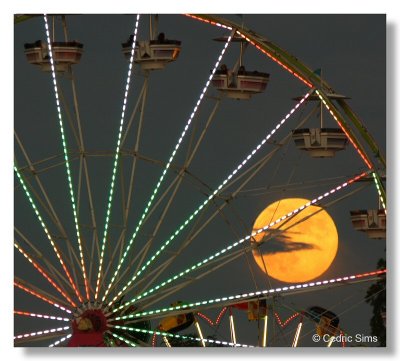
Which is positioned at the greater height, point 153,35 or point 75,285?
point 153,35

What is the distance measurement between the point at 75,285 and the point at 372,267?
3158mm

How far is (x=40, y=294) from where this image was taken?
3272 cm

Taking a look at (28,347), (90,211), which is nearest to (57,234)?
(90,211)

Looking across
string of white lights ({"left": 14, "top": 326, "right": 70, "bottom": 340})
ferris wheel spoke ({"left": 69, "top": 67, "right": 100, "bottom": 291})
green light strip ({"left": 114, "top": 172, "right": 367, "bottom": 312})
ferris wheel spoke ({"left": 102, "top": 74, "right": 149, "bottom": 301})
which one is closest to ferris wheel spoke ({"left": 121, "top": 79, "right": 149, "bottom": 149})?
ferris wheel spoke ({"left": 102, "top": 74, "right": 149, "bottom": 301})

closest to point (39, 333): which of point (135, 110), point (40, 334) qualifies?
point (40, 334)

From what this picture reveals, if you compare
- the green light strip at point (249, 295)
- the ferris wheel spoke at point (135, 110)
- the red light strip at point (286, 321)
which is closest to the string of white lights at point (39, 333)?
the green light strip at point (249, 295)

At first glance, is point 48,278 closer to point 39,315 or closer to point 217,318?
point 39,315

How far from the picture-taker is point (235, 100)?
33656 mm

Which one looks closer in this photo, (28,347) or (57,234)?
(28,347)

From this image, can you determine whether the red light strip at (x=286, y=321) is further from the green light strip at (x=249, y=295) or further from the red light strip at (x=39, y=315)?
the red light strip at (x=39, y=315)

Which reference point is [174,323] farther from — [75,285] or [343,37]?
[343,37]

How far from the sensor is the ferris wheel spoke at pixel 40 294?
32438 millimetres

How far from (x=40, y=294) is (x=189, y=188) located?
194cm

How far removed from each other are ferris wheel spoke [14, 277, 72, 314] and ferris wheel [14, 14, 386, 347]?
10 mm
